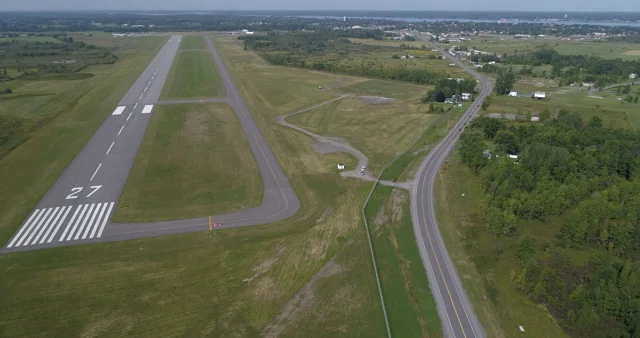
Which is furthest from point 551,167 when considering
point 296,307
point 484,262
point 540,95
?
point 540,95

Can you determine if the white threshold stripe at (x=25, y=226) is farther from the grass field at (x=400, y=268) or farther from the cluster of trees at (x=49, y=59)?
the cluster of trees at (x=49, y=59)

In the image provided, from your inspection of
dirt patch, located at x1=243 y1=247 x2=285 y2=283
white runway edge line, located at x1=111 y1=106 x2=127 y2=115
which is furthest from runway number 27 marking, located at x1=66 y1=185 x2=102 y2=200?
white runway edge line, located at x1=111 y1=106 x2=127 y2=115

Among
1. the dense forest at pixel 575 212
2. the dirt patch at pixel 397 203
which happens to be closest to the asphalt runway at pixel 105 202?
the dirt patch at pixel 397 203

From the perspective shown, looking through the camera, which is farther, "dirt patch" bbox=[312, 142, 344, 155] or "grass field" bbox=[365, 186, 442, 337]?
"dirt patch" bbox=[312, 142, 344, 155]

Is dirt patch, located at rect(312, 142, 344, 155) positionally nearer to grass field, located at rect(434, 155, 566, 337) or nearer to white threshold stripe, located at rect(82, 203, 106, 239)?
grass field, located at rect(434, 155, 566, 337)

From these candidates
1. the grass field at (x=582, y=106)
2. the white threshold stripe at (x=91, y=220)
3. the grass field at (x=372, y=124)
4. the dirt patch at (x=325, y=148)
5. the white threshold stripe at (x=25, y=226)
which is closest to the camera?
the white threshold stripe at (x=25, y=226)

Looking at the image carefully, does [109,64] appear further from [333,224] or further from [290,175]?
[333,224]

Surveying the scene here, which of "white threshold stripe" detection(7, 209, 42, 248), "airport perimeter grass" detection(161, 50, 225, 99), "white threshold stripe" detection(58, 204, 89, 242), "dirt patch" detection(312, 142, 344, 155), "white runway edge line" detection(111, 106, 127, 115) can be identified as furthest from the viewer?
"airport perimeter grass" detection(161, 50, 225, 99)
